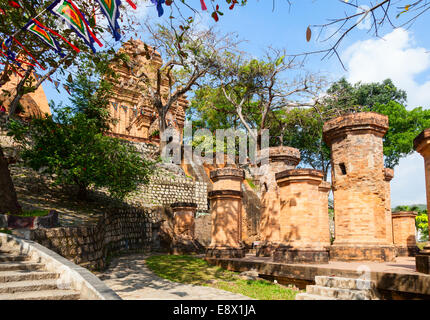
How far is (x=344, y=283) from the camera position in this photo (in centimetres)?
586

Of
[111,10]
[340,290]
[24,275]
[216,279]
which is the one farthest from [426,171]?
[24,275]

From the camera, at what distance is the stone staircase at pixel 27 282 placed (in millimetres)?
4090

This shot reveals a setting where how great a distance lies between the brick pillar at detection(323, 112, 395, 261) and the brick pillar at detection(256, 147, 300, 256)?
8.59 feet

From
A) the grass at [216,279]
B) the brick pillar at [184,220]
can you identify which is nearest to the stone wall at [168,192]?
the brick pillar at [184,220]

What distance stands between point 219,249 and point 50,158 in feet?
23.3

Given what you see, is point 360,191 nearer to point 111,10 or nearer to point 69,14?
point 111,10

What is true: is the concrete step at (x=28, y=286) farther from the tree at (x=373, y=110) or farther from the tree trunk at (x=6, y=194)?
the tree at (x=373, y=110)

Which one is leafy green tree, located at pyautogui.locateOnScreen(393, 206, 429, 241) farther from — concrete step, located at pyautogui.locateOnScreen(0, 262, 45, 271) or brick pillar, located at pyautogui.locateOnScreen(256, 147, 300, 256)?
concrete step, located at pyautogui.locateOnScreen(0, 262, 45, 271)

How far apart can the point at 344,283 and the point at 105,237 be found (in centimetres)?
931

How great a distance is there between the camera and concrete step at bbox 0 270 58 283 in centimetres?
447

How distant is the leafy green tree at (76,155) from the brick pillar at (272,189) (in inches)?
219

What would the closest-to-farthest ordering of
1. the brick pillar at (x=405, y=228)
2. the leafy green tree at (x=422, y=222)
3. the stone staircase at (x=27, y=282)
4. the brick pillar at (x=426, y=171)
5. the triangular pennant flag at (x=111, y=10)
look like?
the stone staircase at (x=27, y=282) → the triangular pennant flag at (x=111, y=10) → the brick pillar at (x=426, y=171) → the brick pillar at (x=405, y=228) → the leafy green tree at (x=422, y=222)

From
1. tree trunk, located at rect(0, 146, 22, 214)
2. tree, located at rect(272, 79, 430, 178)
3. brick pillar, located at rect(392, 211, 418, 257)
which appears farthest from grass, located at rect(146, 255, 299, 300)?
tree, located at rect(272, 79, 430, 178)
